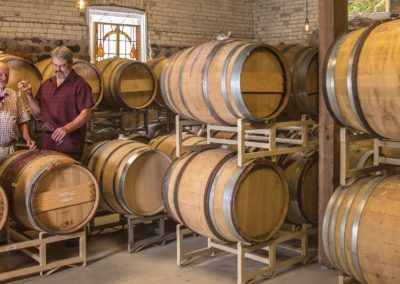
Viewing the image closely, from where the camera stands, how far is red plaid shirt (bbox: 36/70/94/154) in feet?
16.0

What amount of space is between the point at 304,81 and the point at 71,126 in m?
2.06

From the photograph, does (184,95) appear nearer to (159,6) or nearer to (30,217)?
(30,217)

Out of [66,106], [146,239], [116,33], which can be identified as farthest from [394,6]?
[66,106]

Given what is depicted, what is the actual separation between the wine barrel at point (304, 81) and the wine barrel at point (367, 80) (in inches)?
33.4

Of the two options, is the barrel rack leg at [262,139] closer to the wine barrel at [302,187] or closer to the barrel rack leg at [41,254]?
the wine barrel at [302,187]


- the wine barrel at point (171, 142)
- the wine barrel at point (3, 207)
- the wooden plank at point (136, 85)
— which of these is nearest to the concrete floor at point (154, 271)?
the wine barrel at point (3, 207)

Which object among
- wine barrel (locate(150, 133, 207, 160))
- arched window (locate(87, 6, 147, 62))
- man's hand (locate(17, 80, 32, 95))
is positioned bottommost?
wine barrel (locate(150, 133, 207, 160))

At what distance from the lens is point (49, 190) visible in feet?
14.0

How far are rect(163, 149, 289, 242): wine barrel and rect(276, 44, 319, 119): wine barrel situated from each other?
27.3 inches

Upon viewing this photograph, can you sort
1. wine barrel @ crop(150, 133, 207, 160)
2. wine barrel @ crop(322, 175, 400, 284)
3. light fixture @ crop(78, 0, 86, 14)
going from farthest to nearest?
light fixture @ crop(78, 0, 86, 14)
wine barrel @ crop(150, 133, 207, 160)
wine barrel @ crop(322, 175, 400, 284)

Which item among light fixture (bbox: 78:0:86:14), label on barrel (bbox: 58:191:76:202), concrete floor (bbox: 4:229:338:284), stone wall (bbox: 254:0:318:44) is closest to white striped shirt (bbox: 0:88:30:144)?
label on barrel (bbox: 58:191:76:202)

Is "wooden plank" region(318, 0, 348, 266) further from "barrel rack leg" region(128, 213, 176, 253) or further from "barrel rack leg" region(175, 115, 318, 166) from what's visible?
"barrel rack leg" region(128, 213, 176, 253)

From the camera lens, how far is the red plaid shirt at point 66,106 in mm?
4891

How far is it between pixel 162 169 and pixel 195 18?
5452mm
